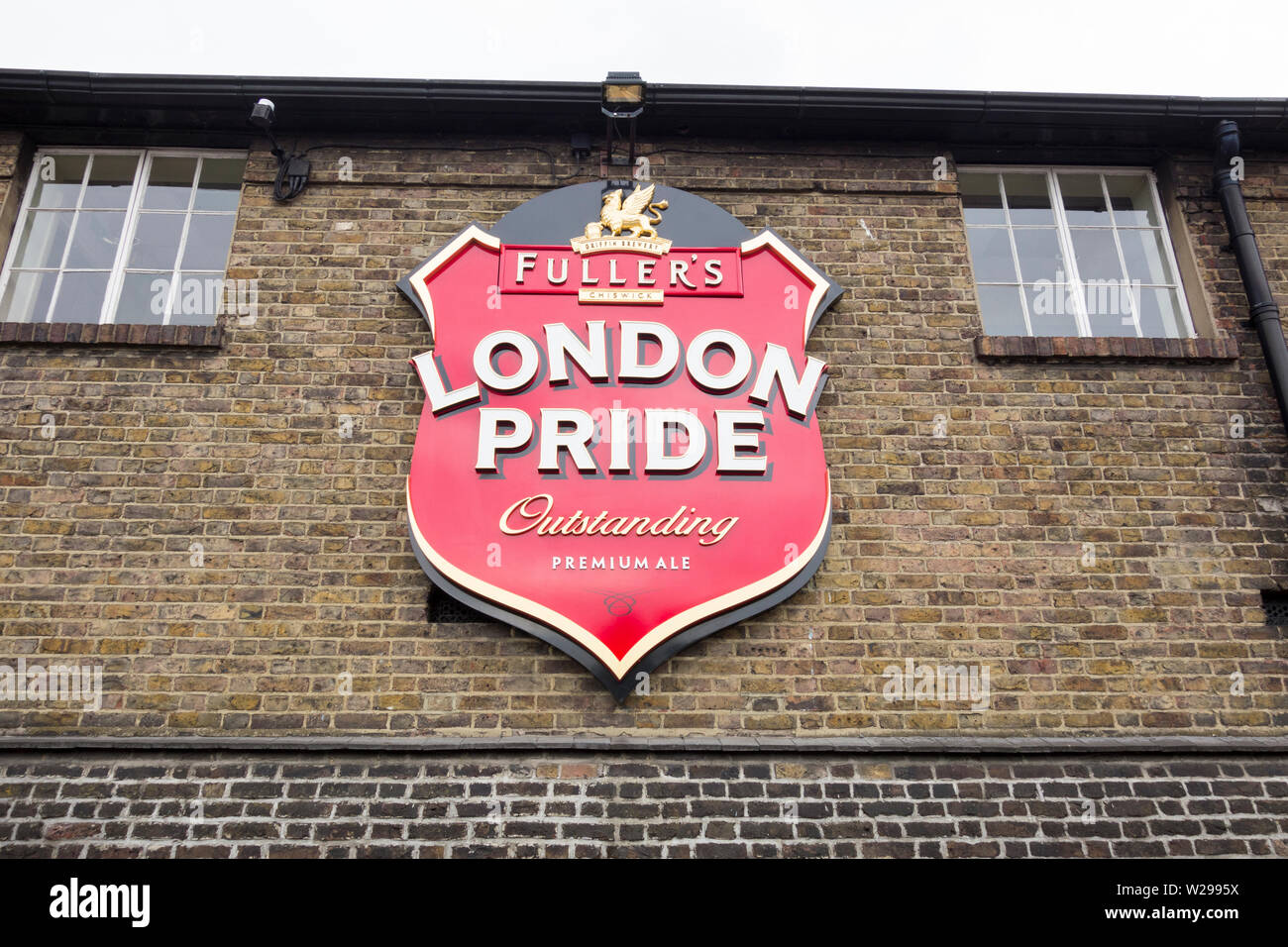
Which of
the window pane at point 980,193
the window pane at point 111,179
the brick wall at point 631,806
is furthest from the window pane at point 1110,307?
the window pane at point 111,179

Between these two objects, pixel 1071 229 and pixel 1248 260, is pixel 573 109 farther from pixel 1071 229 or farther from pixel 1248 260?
pixel 1248 260

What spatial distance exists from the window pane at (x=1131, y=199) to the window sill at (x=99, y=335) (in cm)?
583

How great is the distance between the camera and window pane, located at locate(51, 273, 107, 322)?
4973 mm

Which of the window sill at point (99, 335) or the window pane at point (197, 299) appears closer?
the window sill at point (99, 335)

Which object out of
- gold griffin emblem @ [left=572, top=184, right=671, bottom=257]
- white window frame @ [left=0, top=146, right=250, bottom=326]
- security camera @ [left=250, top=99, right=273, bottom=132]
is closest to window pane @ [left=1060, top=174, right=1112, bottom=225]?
gold griffin emblem @ [left=572, top=184, right=671, bottom=257]

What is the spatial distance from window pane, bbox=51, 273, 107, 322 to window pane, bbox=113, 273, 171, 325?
0.12 m

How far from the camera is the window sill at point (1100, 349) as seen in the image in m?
4.80

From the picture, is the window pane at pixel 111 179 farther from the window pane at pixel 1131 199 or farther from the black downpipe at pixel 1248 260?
the black downpipe at pixel 1248 260

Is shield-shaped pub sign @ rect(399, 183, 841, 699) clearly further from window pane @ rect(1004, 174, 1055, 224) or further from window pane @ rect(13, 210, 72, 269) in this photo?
window pane @ rect(13, 210, 72, 269)

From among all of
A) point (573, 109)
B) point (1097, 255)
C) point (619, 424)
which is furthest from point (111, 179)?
point (1097, 255)

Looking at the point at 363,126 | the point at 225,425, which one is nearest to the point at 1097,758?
the point at 225,425

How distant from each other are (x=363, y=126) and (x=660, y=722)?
419cm
